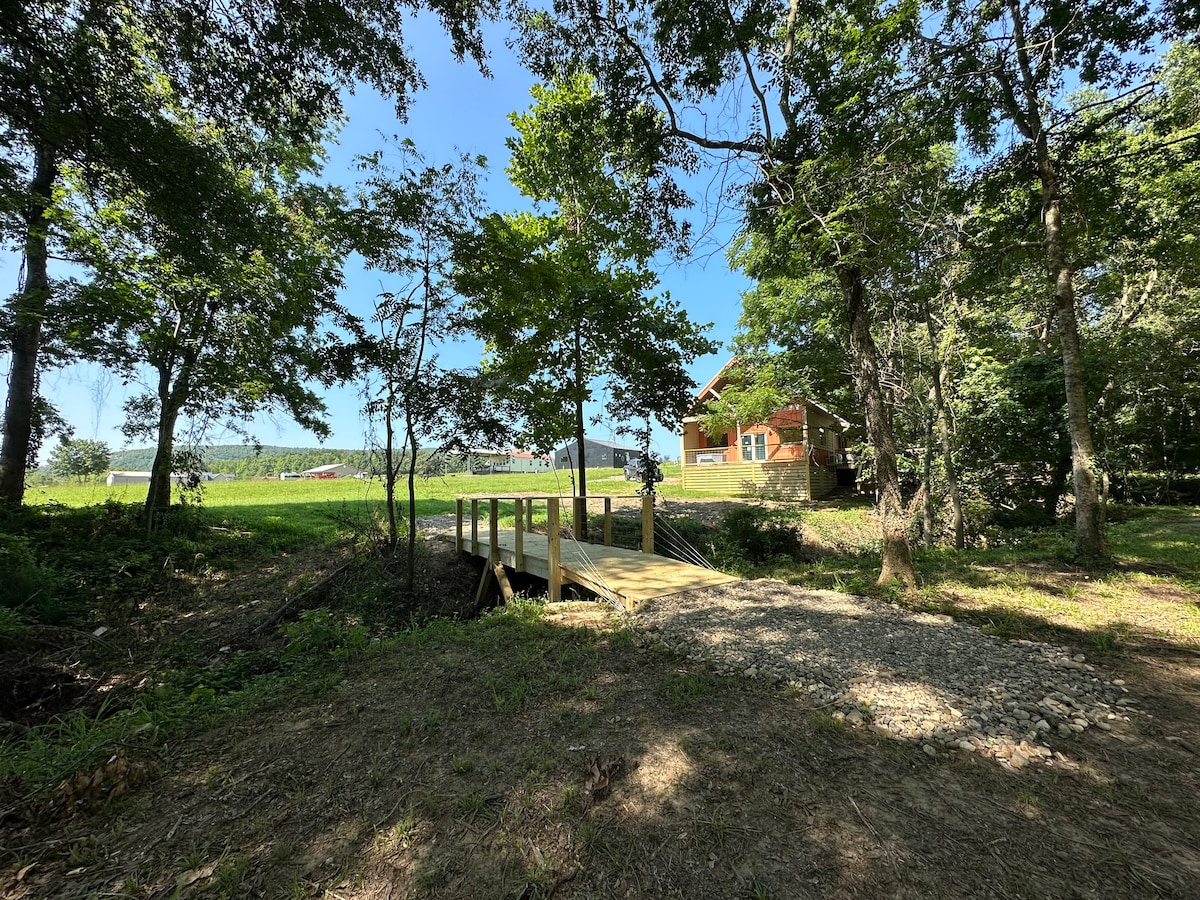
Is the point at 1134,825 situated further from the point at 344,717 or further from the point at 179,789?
the point at 179,789

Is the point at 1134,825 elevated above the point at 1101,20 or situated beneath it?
situated beneath

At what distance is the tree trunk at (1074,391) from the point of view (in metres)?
5.71

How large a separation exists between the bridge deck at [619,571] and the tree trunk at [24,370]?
8.97 metres

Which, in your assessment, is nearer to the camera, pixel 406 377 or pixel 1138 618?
pixel 1138 618

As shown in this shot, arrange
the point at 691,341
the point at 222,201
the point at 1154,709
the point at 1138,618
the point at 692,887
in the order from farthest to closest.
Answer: the point at 691,341 → the point at 222,201 → the point at 1138,618 → the point at 1154,709 → the point at 692,887

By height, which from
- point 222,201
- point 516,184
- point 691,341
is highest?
point 516,184

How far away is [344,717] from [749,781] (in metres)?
2.58

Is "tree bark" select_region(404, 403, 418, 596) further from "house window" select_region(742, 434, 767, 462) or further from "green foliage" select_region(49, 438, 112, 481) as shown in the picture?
"house window" select_region(742, 434, 767, 462)

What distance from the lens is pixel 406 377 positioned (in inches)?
→ 260

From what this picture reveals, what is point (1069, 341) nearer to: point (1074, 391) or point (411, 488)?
point (1074, 391)

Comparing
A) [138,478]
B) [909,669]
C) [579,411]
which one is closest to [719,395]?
[579,411]

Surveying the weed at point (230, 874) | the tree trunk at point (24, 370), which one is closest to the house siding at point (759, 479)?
the weed at point (230, 874)

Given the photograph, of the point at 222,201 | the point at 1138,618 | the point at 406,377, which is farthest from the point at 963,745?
the point at 222,201

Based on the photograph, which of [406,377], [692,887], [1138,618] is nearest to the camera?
[692,887]
